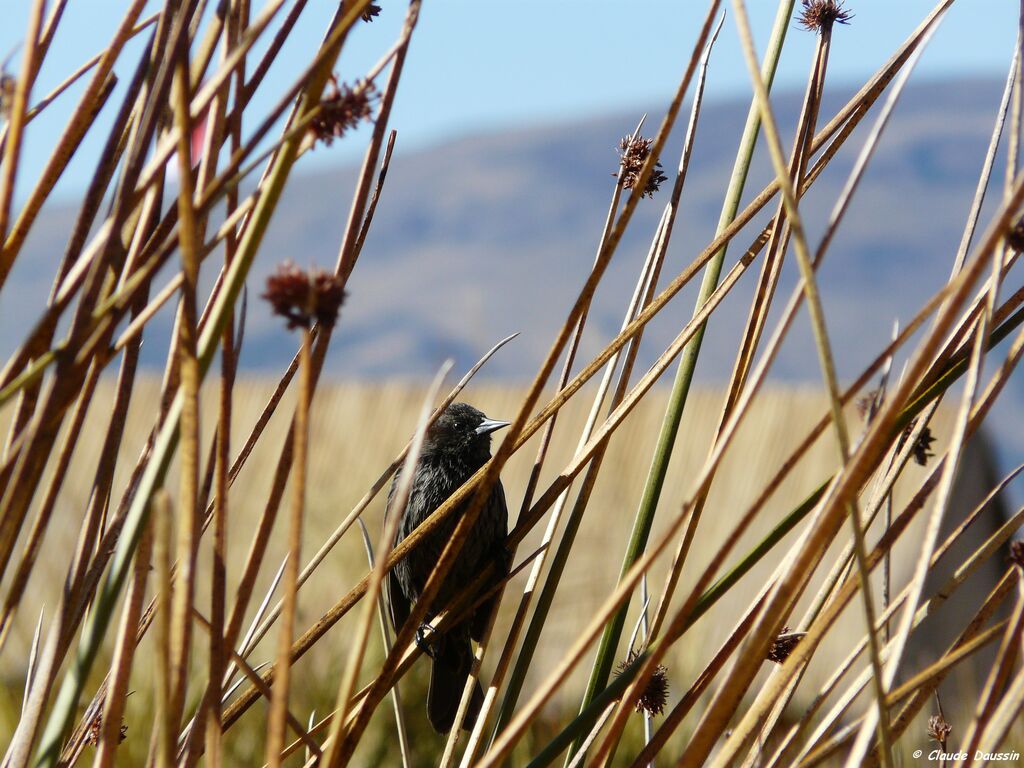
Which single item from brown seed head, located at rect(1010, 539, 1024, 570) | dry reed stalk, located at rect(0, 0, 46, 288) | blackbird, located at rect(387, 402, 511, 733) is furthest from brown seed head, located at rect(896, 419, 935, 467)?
blackbird, located at rect(387, 402, 511, 733)

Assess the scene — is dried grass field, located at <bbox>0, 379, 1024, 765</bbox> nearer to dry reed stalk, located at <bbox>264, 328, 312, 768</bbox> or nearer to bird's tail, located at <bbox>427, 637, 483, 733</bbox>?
bird's tail, located at <bbox>427, 637, 483, 733</bbox>

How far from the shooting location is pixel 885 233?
86938 mm

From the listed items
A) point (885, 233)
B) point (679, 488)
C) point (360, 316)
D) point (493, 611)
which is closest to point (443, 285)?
point (360, 316)

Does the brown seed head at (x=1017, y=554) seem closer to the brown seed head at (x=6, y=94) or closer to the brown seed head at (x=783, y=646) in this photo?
the brown seed head at (x=783, y=646)

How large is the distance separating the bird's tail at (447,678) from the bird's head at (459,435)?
59 cm

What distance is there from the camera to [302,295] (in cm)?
105

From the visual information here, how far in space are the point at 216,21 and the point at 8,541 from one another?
0.62m

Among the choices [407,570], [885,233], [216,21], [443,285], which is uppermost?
[885,233]

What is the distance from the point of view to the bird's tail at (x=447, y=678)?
3256mm

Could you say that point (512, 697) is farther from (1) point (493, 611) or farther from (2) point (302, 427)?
(2) point (302, 427)

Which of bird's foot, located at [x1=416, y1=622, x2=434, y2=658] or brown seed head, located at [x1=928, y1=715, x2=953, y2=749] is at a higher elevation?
brown seed head, located at [x1=928, y1=715, x2=953, y2=749]

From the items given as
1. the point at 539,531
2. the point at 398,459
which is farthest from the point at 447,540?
the point at 539,531

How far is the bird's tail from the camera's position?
3.26 metres

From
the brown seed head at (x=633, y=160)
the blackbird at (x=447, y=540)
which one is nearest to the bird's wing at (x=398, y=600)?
the blackbird at (x=447, y=540)
